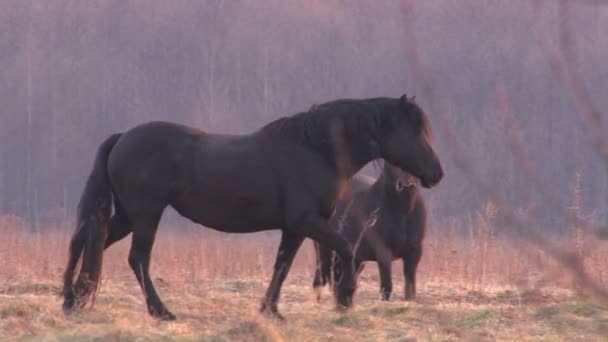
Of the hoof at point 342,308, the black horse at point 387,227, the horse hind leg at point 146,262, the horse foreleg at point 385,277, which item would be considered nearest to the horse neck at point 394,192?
the black horse at point 387,227

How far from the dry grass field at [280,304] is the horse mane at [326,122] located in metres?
1.20

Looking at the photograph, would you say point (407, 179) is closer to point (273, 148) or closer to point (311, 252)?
point (273, 148)

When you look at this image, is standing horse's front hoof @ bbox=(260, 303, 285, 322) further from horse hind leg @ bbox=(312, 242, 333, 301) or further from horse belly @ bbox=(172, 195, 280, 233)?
horse hind leg @ bbox=(312, 242, 333, 301)

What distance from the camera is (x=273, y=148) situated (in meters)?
7.32

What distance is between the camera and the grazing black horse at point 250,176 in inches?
283

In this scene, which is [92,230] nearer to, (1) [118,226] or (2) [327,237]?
(1) [118,226]

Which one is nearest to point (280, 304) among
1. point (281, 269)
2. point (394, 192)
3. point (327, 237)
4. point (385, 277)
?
point (281, 269)

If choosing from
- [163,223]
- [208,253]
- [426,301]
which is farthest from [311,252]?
[163,223]

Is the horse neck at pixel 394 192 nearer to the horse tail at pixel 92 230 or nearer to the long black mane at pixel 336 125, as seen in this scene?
the long black mane at pixel 336 125

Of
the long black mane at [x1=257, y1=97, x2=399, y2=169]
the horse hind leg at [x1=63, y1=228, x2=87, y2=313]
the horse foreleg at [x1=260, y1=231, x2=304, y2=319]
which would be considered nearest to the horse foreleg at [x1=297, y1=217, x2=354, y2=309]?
the horse foreleg at [x1=260, y1=231, x2=304, y2=319]

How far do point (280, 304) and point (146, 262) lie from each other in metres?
1.68

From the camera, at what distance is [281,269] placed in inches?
289

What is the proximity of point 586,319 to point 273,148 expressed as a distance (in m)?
2.43

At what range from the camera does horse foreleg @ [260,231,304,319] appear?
7262mm
